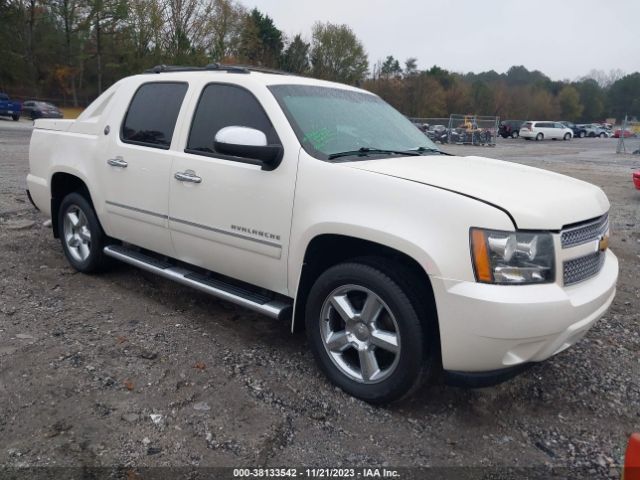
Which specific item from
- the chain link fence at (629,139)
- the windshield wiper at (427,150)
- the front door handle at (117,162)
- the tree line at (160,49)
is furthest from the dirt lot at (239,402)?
the tree line at (160,49)

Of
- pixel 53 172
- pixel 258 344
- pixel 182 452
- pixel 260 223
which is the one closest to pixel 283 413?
pixel 182 452

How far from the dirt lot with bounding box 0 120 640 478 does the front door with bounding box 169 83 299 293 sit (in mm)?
586

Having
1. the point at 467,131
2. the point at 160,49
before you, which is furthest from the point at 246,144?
the point at 160,49

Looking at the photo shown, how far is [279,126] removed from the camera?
342cm

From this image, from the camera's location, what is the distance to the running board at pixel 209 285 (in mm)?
3454

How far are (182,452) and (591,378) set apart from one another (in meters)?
2.61

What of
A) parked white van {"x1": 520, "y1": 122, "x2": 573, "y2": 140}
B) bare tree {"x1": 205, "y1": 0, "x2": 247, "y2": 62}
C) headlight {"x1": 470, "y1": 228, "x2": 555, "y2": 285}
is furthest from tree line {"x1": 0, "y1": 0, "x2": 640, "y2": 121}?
headlight {"x1": 470, "y1": 228, "x2": 555, "y2": 285}

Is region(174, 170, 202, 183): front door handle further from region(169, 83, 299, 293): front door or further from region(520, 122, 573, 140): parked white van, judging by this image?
region(520, 122, 573, 140): parked white van

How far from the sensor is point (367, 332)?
3098 millimetres

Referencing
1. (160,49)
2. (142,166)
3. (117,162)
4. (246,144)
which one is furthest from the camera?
(160,49)

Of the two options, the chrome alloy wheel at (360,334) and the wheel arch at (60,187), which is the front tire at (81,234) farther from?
the chrome alloy wheel at (360,334)

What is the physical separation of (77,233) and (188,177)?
197 centimetres

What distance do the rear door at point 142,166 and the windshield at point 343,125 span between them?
101cm

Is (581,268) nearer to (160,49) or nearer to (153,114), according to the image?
(153,114)
